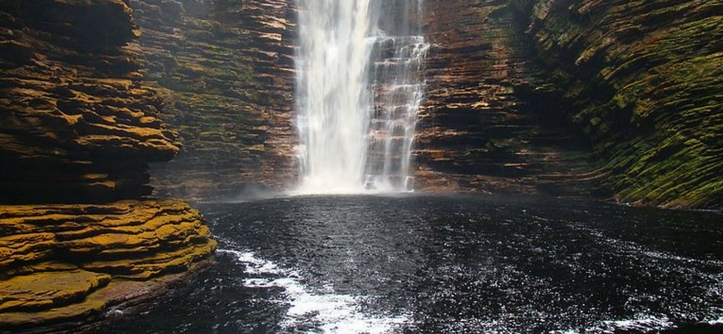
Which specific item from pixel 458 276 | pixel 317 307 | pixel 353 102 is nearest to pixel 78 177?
pixel 317 307

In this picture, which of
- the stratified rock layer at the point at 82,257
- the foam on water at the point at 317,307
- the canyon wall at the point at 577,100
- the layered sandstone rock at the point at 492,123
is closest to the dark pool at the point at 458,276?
the foam on water at the point at 317,307

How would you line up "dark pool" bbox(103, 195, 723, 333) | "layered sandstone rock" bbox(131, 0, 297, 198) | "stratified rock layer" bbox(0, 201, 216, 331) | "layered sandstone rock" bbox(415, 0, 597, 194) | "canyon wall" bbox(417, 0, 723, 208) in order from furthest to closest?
1. "layered sandstone rock" bbox(131, 0, 297, 198)
2. "layered sandstone rock" bbox(415, 0, 597, 194)
3. "canyon wall" bbox(417, 0, 723, 208)
4. "dark pool" bbox(103, 195, 723, 333)
5. "stratified rock layer" bbox(0, 201, 216, 331)

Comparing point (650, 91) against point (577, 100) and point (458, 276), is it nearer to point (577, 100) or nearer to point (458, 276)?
point (577, 100)

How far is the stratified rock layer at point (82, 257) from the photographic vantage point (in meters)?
13.1

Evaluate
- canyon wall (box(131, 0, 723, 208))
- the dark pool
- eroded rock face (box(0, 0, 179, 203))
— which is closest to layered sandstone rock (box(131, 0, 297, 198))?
canyon wall (box(131, 0, 723, 208))

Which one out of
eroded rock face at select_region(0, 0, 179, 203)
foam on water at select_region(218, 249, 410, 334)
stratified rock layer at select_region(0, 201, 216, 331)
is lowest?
foam on water at select_region(218, 249, 410, 334)

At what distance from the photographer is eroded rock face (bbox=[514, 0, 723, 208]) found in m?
29.3

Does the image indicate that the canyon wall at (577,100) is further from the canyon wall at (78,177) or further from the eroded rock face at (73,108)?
the eroded rock face at (73,108)

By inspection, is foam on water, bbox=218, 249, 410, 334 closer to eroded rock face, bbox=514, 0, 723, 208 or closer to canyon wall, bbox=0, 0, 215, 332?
canyon wall, bbox=0, 0, 215, 332

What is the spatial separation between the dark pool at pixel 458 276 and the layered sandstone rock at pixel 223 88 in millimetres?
13624

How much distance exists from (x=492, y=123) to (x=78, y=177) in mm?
33258

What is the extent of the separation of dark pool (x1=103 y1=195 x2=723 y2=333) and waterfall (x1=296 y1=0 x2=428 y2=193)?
17.0 m

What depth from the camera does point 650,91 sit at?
106 feet

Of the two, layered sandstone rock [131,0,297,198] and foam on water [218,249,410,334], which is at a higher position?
layered sandstone rock [131,0,297,198]
